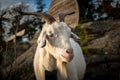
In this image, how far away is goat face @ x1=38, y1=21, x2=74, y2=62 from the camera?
666cm

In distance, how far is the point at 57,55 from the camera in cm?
694

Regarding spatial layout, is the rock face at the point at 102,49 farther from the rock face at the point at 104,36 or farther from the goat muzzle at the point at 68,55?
the goat muzzle at the point at 68,55

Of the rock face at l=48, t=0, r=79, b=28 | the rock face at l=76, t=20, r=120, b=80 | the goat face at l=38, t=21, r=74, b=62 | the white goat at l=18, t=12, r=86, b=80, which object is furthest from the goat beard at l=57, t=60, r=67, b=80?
the rock face at l=48, t=0, r=79, b=28

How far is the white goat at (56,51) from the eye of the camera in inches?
264

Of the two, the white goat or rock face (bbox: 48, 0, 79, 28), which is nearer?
the white goat

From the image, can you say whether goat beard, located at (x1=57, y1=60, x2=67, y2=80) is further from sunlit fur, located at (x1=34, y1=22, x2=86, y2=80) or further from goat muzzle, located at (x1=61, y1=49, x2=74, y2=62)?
goat muzzle, located at (x1=61, y1=49, x2=74, y2=62)

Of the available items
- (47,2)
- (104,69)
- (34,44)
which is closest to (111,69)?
(104,69)

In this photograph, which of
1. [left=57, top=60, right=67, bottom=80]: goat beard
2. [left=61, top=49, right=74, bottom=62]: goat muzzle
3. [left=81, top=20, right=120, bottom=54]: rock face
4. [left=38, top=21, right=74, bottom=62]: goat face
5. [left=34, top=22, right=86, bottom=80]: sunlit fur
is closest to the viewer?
[left=61, top=49, right=74, bottom=62]: goat muzzle

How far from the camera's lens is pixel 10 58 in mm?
11008

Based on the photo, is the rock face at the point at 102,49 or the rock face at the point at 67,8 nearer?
the rock face at the point at 102,49

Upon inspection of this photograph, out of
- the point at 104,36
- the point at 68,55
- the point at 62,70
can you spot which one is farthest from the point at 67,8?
the point at 68,55

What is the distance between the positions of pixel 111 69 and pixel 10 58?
315cm

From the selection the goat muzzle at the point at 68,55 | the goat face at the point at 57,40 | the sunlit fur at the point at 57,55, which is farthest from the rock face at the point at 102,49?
the goat muzzle at the point at 68,55

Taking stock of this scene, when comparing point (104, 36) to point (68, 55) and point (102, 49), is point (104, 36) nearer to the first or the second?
point (102, 49)
